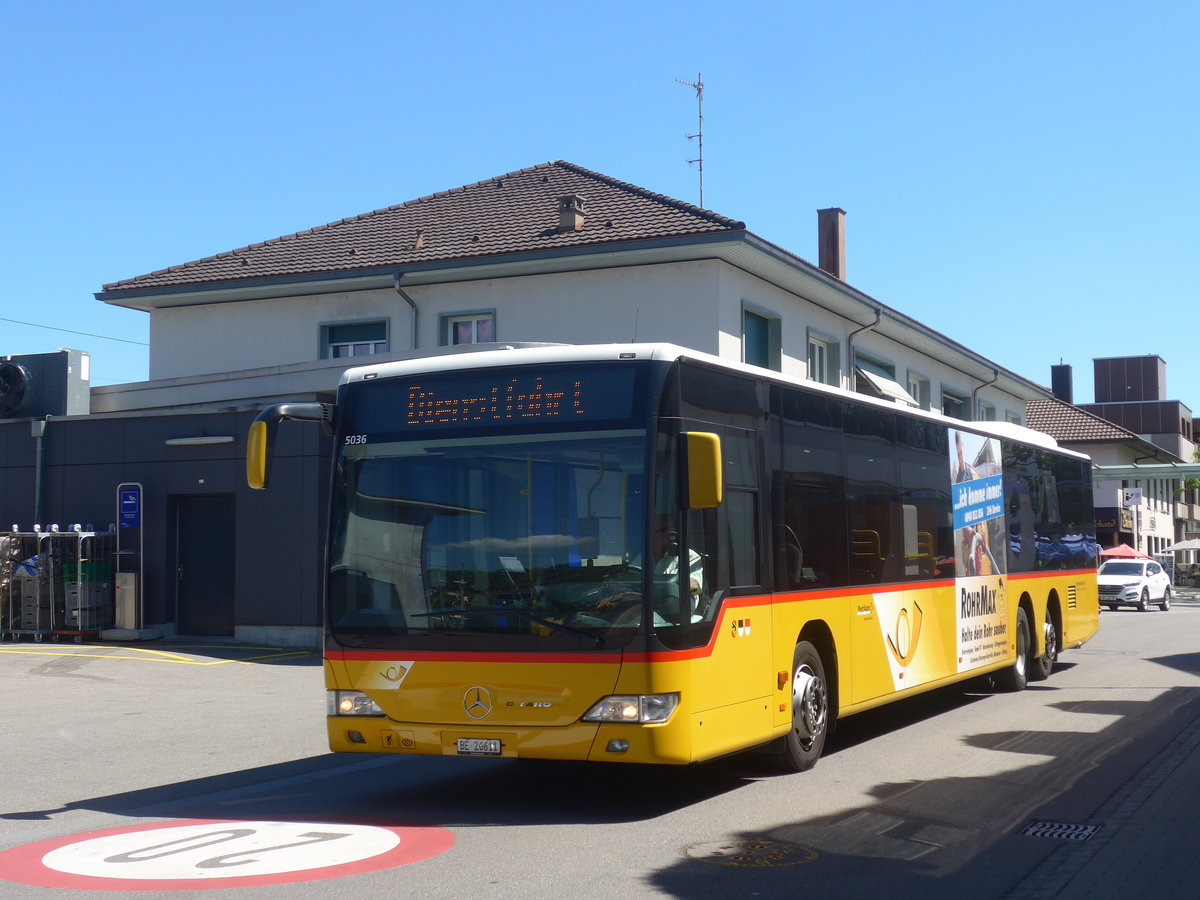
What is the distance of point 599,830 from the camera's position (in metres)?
7.84

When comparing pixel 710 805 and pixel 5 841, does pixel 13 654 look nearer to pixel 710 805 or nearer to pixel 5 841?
pixel 5 841

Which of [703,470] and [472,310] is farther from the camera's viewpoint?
[472,310]

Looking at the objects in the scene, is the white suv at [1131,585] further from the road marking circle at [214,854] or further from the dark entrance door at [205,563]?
the road marking circle at [214,854]

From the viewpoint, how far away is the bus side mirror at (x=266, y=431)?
877 cm

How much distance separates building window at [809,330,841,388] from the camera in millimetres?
28312

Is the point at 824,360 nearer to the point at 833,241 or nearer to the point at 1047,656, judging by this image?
the point at 833,241

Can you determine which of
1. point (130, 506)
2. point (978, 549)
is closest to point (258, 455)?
point (978, 549)

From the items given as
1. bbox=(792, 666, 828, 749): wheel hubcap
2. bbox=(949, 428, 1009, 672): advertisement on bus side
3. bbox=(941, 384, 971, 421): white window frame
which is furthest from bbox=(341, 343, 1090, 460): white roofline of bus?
bbox=(941, 384, 971, 421): white window frame

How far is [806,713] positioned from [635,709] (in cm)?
243

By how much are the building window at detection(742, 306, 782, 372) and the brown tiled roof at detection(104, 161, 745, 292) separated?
2.46 meters

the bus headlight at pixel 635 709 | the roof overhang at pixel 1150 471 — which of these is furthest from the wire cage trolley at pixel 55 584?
the roof overhang at pixel 1150 471

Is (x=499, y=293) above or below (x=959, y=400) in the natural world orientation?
above

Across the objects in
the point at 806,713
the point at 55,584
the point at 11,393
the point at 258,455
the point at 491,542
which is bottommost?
the point at 806,713

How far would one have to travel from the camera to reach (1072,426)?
71.6 metres
